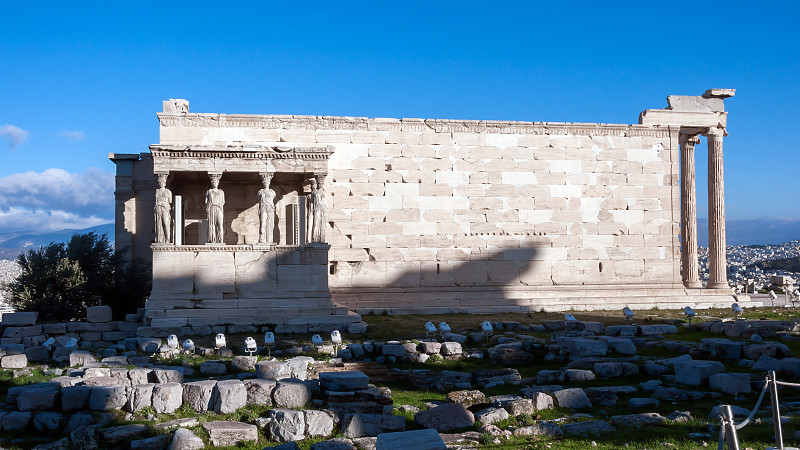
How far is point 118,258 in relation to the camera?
1795 centimetres

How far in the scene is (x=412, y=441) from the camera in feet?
18.4

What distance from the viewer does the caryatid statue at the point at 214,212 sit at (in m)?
15.8

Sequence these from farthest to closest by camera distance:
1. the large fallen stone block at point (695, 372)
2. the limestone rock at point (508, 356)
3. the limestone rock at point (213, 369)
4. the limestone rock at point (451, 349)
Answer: the limestone rock at point (451, 349) < the limestone rock at point (508, 356) < the limestone rock at point (213, 369) < the large fallen stone block at point (695, 372)

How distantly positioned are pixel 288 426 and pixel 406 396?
2383 millimetres

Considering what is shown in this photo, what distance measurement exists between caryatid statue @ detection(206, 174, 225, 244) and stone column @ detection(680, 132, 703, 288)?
1320cm

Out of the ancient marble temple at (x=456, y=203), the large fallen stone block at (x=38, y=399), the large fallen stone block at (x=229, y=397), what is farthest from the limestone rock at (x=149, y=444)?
the ancient marble temple at (x=456, y=203)

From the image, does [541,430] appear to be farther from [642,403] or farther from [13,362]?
[13,362]

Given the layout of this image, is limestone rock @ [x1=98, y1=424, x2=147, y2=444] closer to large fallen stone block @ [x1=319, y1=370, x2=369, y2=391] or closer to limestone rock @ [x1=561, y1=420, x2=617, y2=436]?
large fallen stone block @ [x1=319, y1=370, x2=369, y2=391]

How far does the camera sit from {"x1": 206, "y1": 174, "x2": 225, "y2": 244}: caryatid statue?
1584 cm

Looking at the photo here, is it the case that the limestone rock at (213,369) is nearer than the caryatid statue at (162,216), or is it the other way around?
the limestone rock at (213,369)

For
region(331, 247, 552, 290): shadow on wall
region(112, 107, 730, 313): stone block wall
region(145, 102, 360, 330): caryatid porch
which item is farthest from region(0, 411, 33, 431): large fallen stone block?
region(331, 247, 552, 290): shadow on wall

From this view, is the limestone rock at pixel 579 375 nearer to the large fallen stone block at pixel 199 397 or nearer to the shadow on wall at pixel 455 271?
the large fallen stone block at pixel 199 397

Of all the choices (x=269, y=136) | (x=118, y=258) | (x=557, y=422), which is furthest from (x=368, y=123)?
(x=557, y=422)

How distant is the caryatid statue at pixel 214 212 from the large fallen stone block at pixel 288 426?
9410 mm
